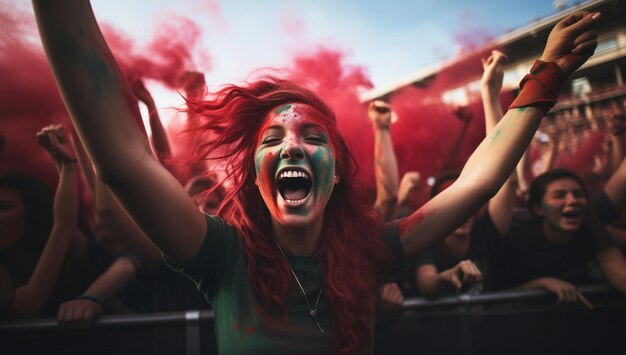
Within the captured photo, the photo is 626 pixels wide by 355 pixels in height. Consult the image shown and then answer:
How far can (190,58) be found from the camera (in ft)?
10.8

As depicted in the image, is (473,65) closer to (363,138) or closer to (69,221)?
(363,138)

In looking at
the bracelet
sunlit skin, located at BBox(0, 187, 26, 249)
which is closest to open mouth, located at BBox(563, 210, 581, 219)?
the bracelet

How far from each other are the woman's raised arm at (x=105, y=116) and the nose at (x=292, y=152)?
0.42 metres

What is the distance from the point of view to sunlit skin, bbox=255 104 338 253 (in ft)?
4.69

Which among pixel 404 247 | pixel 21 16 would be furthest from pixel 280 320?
pixel 21 16

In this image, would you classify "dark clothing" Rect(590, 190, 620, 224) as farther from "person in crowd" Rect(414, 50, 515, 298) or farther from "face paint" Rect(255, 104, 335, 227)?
"face paint" Rect(255, 104, 335, 227)

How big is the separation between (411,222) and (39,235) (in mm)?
2137

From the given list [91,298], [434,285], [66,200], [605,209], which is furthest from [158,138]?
[605,209]

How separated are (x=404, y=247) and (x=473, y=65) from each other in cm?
388

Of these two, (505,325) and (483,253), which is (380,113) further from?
(505,325)

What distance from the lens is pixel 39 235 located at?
2332 millimetres

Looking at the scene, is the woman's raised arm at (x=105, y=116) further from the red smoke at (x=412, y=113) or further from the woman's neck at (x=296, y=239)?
the red smoke at (x=412, y=113)

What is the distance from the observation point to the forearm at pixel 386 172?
2.49m

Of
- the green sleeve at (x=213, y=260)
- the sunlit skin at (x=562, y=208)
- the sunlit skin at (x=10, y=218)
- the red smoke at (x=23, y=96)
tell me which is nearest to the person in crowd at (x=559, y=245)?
the sunlit skin at (x=562, y=208)
